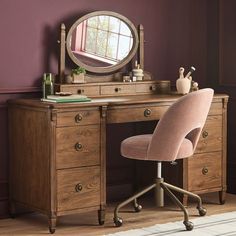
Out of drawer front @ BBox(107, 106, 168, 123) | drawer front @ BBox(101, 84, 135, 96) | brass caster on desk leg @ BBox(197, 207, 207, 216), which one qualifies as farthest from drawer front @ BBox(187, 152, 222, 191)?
drawer front @ BBox(101, 84, 135, 96)

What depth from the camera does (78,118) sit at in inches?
176

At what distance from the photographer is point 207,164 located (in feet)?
16.8

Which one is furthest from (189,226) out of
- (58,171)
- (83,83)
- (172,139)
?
(83,83)

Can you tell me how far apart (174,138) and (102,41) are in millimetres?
992

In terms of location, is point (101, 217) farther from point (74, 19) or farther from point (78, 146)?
point (74, 19)

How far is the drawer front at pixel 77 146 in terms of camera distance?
14.5 ft

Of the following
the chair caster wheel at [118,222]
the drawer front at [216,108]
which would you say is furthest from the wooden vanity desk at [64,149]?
the drawer front at [216,108]

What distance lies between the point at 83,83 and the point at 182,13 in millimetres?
1144

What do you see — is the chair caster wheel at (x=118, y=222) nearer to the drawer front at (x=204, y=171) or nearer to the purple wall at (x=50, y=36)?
the drawer front at (x=204, y=171)

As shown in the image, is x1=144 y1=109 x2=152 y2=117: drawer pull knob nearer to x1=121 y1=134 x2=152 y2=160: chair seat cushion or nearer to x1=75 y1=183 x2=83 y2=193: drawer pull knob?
x1=121 y1=134 x2=152 y2=160: chair seat cushion

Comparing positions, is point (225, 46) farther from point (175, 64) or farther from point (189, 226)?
point (189, 226)

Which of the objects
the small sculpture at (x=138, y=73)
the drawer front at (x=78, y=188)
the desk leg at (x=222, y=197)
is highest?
the small sculpture at (x=138, y=73)

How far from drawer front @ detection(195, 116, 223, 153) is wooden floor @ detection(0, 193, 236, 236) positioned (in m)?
0.43

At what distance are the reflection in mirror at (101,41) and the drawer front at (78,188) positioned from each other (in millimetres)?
898
